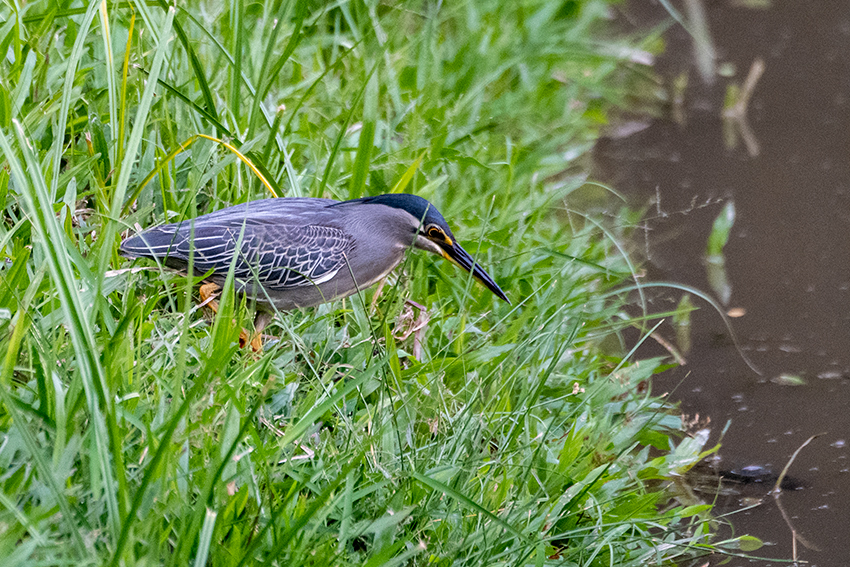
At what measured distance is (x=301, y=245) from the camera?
9.50 ft

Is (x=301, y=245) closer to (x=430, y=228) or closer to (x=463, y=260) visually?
(x=430, y=228)

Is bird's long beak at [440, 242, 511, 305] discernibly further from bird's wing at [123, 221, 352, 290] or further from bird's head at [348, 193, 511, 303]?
bird's wing at [123, 221, 352, 290]

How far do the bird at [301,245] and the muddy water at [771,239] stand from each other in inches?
30.0

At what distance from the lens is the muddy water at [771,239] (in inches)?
123

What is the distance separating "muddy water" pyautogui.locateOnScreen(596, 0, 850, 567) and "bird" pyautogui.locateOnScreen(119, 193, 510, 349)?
761 mm

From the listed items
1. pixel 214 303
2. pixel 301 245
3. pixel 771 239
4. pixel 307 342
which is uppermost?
pixel 301 245

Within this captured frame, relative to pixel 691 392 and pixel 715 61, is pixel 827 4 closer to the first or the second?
pixel 715 61

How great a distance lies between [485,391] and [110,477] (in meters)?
1.39

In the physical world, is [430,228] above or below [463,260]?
above

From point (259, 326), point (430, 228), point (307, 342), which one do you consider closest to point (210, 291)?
point (259, 326)

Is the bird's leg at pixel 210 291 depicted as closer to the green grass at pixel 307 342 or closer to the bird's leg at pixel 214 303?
the bird's leg at pixel 214 303

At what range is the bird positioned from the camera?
2820mm

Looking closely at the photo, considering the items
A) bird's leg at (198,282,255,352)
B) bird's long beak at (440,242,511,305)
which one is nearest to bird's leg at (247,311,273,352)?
bird's leg at (198,282,255,352)

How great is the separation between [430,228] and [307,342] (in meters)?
0.52
